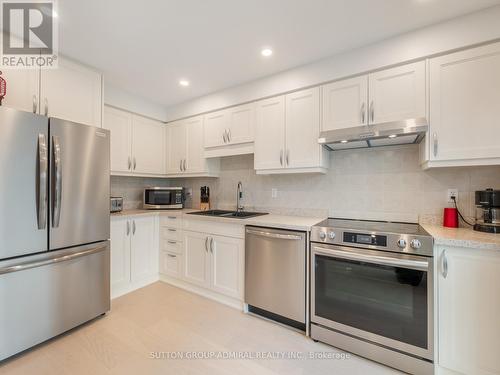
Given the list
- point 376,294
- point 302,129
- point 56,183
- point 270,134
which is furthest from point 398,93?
point 56,183

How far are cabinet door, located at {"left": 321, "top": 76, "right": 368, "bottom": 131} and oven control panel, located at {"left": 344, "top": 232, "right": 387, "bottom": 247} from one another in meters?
0.98

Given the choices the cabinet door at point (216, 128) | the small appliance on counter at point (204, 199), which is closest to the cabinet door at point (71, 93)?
the cabinet door at point (216, 128)

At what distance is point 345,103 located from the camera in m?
2.14

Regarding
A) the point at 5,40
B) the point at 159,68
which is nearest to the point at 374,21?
the point at 159,68

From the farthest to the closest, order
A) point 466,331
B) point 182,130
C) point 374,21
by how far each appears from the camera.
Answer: point 182,130, point 374,21, point 466,331

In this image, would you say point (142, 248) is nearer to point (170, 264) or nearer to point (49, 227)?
point (170, 264)

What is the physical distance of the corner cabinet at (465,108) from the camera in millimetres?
1618

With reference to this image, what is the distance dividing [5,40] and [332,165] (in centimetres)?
311

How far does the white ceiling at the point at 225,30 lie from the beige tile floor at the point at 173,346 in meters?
2.53

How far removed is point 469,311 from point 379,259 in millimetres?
557

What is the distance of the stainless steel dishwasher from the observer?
2.05m

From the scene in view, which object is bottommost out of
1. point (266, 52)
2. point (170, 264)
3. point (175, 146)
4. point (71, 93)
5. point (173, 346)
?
point (173, 346)

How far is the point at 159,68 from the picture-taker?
8.05 feet

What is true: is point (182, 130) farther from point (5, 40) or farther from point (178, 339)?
point (178, 339)
